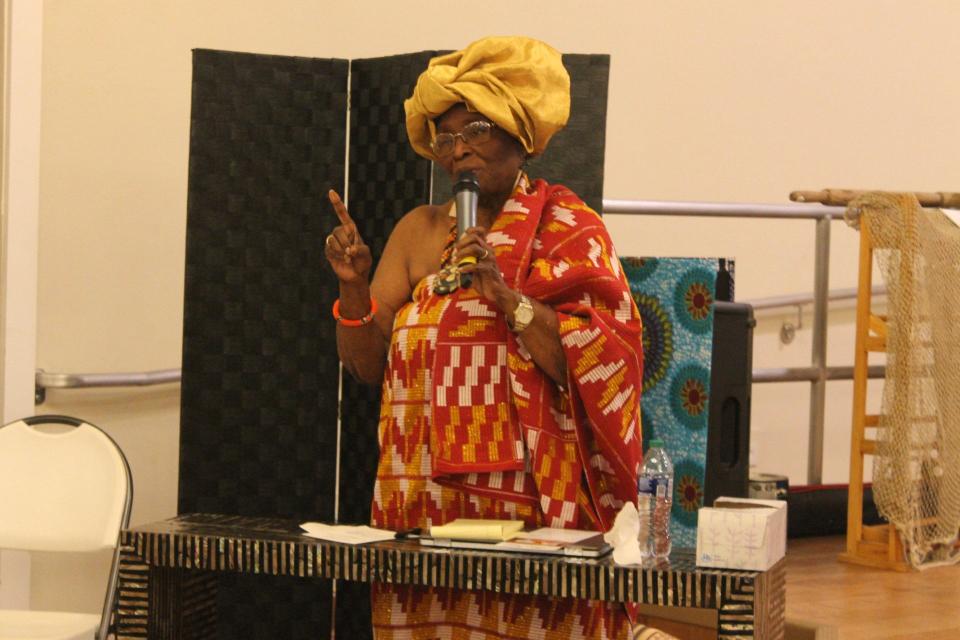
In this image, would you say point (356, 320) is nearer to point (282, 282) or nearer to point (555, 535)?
point (555, 535)

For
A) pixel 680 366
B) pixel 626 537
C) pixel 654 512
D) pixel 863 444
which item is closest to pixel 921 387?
pixel 863 444

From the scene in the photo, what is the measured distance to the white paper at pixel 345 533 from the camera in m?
2.11

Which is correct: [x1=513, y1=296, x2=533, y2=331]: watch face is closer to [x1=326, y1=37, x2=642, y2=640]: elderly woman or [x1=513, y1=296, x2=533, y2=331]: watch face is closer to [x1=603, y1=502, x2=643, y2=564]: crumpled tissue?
[x1=326, y1=37, x2=642, y2=640]: elderly woman

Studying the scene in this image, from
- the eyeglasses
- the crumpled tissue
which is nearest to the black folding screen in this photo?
the eyeglasses

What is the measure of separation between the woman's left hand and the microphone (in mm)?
32

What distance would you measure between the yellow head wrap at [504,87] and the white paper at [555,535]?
0.68 meters

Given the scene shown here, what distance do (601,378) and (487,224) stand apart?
15.0 inches

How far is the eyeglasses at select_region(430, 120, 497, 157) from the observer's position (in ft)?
7.23

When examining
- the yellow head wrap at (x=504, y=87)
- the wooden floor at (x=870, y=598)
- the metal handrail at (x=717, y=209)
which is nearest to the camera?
the yellow head wrap at (x=504, y=87)

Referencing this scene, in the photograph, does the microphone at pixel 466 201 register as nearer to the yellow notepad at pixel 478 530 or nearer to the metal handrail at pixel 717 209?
the yellow notepad at pixel 478 530

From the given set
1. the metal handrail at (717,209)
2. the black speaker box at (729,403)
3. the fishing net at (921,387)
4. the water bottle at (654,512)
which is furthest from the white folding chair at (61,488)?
the fishing net at (921,387)

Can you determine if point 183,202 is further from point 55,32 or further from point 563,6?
point 563,6

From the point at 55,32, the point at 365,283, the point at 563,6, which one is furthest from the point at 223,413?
the point at 563,6

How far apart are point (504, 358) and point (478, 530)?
304 millimetres
